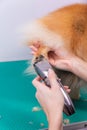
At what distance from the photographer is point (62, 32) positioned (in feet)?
2.58

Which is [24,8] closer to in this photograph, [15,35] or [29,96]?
[15,35]

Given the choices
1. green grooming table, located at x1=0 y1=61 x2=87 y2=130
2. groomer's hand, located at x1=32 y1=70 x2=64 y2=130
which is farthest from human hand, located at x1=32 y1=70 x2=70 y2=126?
green grooming table, located at x1=0 y1=61 x2=87 y2=130

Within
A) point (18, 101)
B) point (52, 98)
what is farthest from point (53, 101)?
point (18, 101)

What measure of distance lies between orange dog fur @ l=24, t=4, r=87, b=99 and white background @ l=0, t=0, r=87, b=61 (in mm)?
24

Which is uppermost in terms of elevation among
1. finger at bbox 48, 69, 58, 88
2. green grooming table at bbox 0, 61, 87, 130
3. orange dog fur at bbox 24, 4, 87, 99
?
orange dog fur at bbox 24, 4, 87, 99

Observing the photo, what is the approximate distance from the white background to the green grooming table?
3 centimetres

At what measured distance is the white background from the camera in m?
0.75

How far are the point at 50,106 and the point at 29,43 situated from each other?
0.76 ft

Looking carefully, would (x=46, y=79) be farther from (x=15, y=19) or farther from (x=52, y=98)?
(x=15, y=19)

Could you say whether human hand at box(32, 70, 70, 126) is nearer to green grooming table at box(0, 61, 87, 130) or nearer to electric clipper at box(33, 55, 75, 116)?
electric clipper at box(33, 55, 75, 116)

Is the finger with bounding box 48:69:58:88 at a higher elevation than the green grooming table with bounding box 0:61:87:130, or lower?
higher

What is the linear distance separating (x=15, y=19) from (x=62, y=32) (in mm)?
136

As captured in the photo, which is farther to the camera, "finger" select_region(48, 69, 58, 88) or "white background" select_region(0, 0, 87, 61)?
"white background" select_region(0, 0, 87, 61)

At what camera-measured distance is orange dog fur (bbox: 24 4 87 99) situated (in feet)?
2.57
